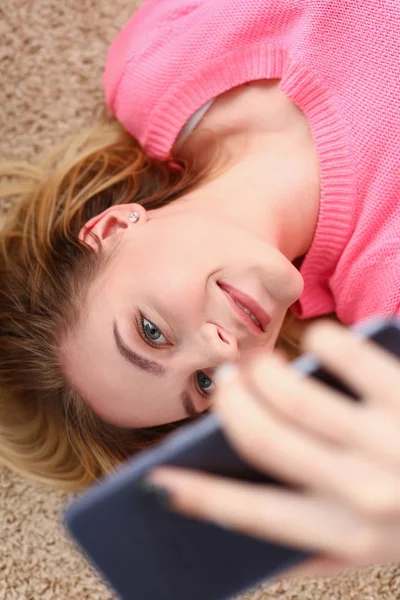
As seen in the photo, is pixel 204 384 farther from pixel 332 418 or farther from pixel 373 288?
pixel 332 418

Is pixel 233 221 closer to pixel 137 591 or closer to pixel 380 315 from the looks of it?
pixel 380 315

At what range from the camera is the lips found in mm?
757

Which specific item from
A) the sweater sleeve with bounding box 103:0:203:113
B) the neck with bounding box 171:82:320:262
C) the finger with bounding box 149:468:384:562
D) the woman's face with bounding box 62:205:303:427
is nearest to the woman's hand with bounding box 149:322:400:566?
the finger with bounding box 149:468:384:562

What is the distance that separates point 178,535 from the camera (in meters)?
0.46

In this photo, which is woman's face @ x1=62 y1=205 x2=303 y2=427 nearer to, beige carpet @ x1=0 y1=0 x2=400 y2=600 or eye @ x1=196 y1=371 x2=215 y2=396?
eye @ x1=196 y1=371 x2=215 y2=396

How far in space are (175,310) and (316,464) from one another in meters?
0.38

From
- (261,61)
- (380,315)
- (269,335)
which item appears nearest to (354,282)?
(380,315)

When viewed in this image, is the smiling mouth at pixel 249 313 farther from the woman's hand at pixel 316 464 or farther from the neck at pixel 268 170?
the woman's hand at pixel 316 464

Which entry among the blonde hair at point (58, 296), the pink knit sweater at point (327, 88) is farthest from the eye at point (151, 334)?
the pink knit sweater at point (327, 88)

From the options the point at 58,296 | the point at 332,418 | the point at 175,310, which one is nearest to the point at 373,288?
the point at 175,310

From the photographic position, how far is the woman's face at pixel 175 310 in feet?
2.43

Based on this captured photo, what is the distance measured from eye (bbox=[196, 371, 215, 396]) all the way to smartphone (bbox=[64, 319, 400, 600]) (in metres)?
0.34

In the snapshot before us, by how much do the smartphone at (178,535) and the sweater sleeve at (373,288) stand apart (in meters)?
0.43

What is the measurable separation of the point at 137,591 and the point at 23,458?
0.55 metres
